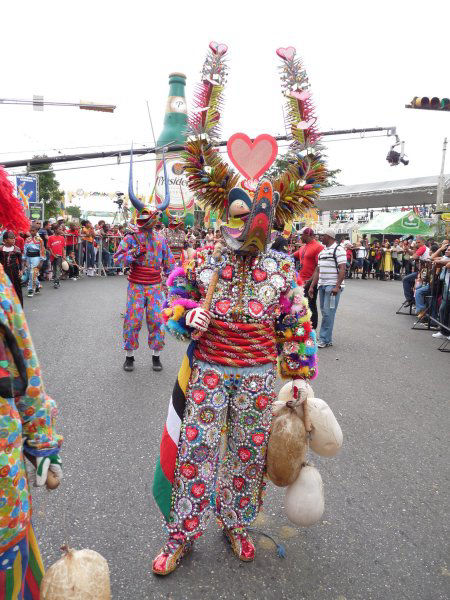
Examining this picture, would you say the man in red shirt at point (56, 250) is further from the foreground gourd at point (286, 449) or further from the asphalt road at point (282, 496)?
the foreground gourd at point (286, 449)

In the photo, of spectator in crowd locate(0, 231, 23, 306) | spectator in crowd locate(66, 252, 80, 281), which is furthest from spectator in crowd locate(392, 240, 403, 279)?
spectator in crowd locate(0, 231, 23, 306)

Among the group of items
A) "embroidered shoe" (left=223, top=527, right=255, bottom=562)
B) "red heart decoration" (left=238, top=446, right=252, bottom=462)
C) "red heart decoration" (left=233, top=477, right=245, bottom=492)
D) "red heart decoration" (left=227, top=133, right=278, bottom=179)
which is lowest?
"embroidered shoe" (left=223, top=527, right=255, bottom=562)

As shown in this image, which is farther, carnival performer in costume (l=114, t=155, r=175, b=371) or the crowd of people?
the crowd of people

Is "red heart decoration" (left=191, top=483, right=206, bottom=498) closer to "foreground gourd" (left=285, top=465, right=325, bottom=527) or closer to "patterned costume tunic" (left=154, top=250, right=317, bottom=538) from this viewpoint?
"patterned costume tunic" (left=154, top=250, right=317, bottom=538)

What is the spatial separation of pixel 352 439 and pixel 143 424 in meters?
1.81

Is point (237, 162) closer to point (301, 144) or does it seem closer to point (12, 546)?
point (301, 144)

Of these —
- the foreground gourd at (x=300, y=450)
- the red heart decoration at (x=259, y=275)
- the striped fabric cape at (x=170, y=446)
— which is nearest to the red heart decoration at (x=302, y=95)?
the red heart decoration at (x=259, y=275)

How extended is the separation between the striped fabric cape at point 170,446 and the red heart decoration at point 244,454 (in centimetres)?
34

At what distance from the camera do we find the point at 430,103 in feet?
32.6

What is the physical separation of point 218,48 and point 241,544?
2.65 metres

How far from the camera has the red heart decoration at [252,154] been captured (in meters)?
2.38

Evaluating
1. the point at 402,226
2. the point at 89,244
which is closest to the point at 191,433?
the point at 89,244

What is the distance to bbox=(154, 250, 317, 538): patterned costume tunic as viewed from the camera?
231 centimetres

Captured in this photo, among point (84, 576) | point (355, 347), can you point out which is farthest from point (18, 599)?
point (355, 347)
